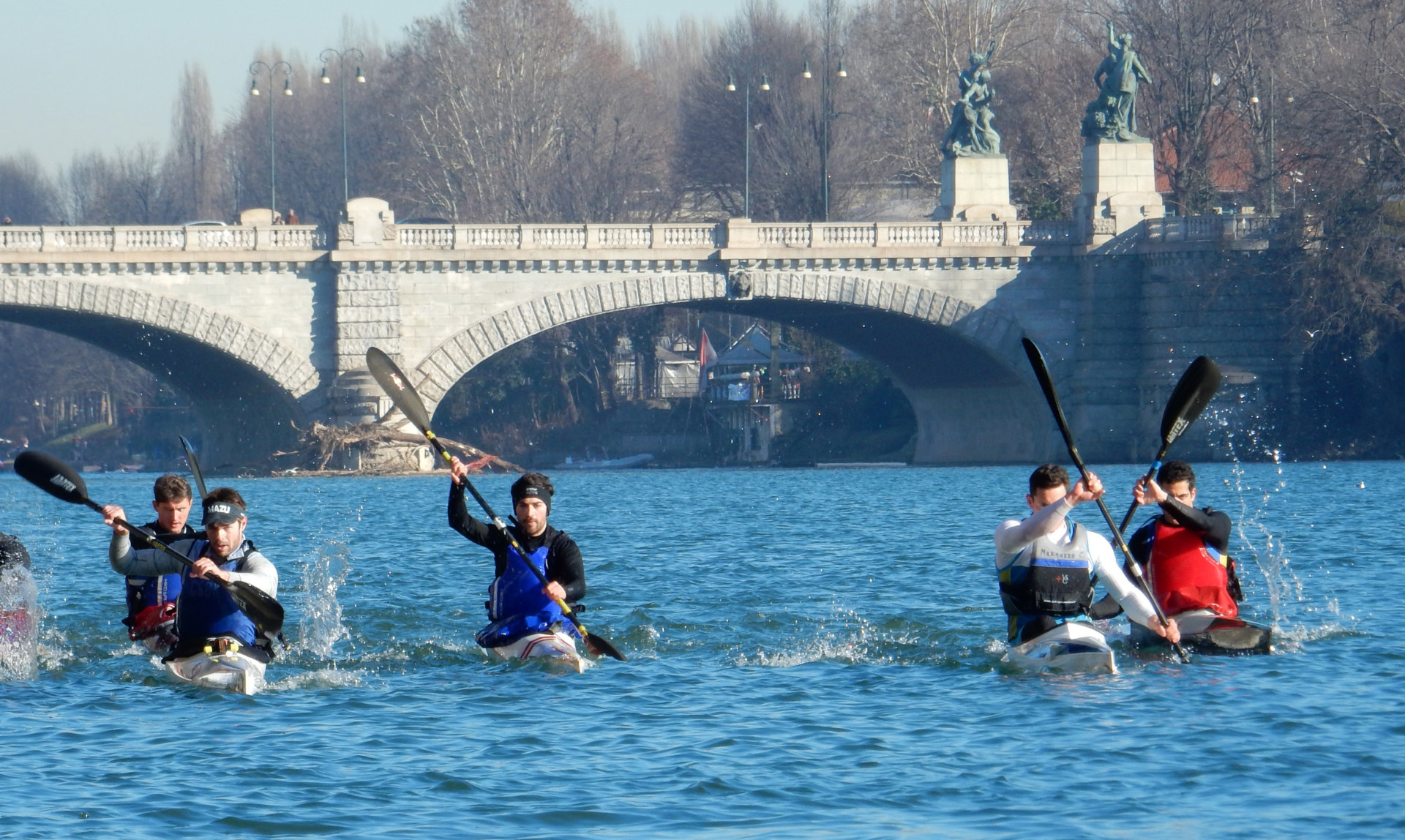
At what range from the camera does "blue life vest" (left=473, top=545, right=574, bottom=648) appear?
14.2m

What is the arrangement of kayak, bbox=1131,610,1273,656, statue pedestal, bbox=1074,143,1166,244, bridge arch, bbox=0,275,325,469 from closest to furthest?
kayak, bbox=1131,610,1273,656, bridge arch, bbox=0,275,325,469, statue pedestal, bbox=1074,143,1166,244

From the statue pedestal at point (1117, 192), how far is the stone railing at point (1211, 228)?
573mm

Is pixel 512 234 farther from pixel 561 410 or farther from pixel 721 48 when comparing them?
pixel 721 48

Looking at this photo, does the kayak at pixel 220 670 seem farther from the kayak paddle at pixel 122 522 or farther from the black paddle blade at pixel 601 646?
the black paddle blade at pixel 601 646

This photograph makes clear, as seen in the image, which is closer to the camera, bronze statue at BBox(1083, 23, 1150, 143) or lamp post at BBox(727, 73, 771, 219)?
bronze statue at BBox(1083, 23, 1150, 143)

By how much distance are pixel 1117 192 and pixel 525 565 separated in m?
39.0

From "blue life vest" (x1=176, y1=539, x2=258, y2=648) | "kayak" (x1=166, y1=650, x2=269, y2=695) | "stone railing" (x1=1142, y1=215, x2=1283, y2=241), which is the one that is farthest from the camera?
"stone railing" (x1=1142, y1=215, x2=1283, y2=241)

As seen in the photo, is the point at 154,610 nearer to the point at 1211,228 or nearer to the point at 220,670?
the point at 220,670

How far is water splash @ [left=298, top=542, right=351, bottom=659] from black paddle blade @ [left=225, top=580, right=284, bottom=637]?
9.70ft

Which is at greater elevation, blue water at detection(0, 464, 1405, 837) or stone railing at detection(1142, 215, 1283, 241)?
stone railing at detection(1142, 215, 1283, 241)

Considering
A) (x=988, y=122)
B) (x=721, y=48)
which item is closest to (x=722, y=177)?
(x=721, y=48)

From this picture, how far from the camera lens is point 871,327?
5409 centimetres

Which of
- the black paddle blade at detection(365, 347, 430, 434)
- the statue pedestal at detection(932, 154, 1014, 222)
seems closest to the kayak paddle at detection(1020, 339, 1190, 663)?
the black paddle blade at detection(365, 347, 430, 434)

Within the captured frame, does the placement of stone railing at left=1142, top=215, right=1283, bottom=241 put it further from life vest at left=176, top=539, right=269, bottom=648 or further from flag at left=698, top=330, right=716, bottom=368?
life vest at left=176, top=539, right=269, bottom=648
